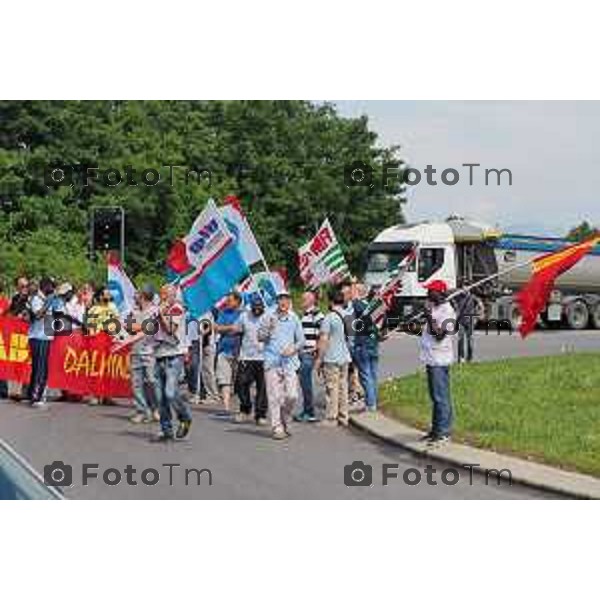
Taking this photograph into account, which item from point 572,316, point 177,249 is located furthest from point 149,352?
point 572,316

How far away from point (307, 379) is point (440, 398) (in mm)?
2773

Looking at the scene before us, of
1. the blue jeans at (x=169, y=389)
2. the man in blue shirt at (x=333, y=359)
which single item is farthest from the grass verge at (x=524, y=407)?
the blue jeans at (x=169, y=389)

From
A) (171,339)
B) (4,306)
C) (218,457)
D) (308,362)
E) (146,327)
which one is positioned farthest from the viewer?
(4,306)

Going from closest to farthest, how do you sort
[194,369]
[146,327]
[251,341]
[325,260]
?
1. [146,327]
2. [251,341]
3. [194,369]
4. [325,260]

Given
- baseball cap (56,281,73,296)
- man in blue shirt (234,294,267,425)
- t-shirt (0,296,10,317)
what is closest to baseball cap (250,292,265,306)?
man in blue shirt (234,294,267,425)

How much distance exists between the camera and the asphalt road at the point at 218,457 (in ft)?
35.7

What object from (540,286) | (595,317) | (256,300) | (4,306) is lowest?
(595,317)

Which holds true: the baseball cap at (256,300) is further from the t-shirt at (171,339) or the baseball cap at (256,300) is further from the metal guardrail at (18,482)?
the metal guardrail at (18,482)

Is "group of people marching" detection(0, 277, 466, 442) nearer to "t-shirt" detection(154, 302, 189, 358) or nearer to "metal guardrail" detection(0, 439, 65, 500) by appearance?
"t-shirt" detection(154, 302, 189, 358)

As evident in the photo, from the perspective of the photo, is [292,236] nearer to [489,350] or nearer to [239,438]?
[489,350]

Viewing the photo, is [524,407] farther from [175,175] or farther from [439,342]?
[175,175]

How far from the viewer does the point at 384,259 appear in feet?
120

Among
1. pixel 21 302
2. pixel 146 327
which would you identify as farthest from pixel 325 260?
pixel 146 327
